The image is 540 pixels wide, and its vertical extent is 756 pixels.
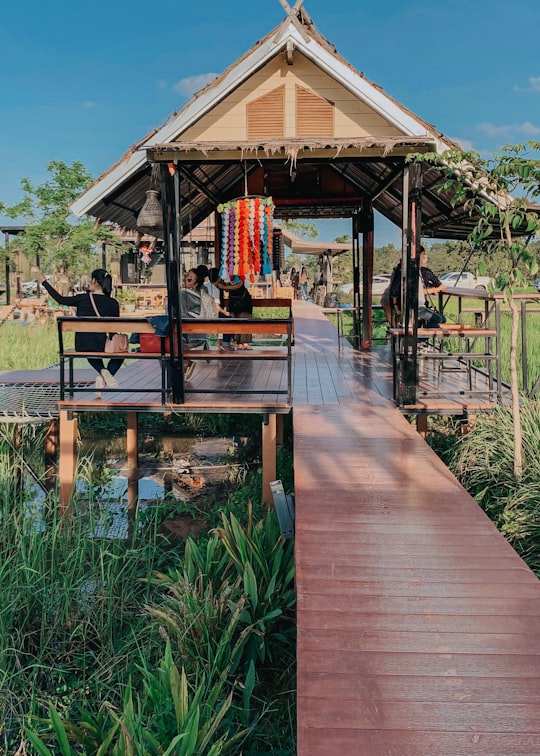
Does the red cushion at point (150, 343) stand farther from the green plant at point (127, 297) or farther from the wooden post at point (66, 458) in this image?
the green plant at point (127, 297)

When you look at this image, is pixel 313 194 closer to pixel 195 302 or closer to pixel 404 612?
pixel 195 302

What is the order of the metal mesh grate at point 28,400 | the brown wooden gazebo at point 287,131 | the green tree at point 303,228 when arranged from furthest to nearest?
the green tree at point 303,228, the metal mesh grate at point 28,400, the brown wooden gazebo at point 287,131

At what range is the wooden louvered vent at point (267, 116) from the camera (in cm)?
591

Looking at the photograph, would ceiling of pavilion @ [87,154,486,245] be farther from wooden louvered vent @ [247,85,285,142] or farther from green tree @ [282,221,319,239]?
green tree @ [282,221,319,239]

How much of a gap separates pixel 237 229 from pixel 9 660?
4.99m

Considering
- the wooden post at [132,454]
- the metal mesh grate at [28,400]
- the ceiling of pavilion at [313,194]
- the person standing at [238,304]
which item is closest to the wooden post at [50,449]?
the metal mesh grate at [28,400]

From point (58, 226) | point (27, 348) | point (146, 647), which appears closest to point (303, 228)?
point (58, 226)

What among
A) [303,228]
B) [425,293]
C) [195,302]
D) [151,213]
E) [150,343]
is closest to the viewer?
[150,343]

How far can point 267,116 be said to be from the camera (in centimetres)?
595

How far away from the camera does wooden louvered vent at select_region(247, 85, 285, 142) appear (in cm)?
591

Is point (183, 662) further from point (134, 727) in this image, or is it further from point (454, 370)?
point (454, 370)

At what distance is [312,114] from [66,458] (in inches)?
146

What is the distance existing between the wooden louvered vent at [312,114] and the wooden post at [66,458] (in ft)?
10.7

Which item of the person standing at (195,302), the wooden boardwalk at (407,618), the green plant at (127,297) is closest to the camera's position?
the wooden boardwalk at (407,618)
